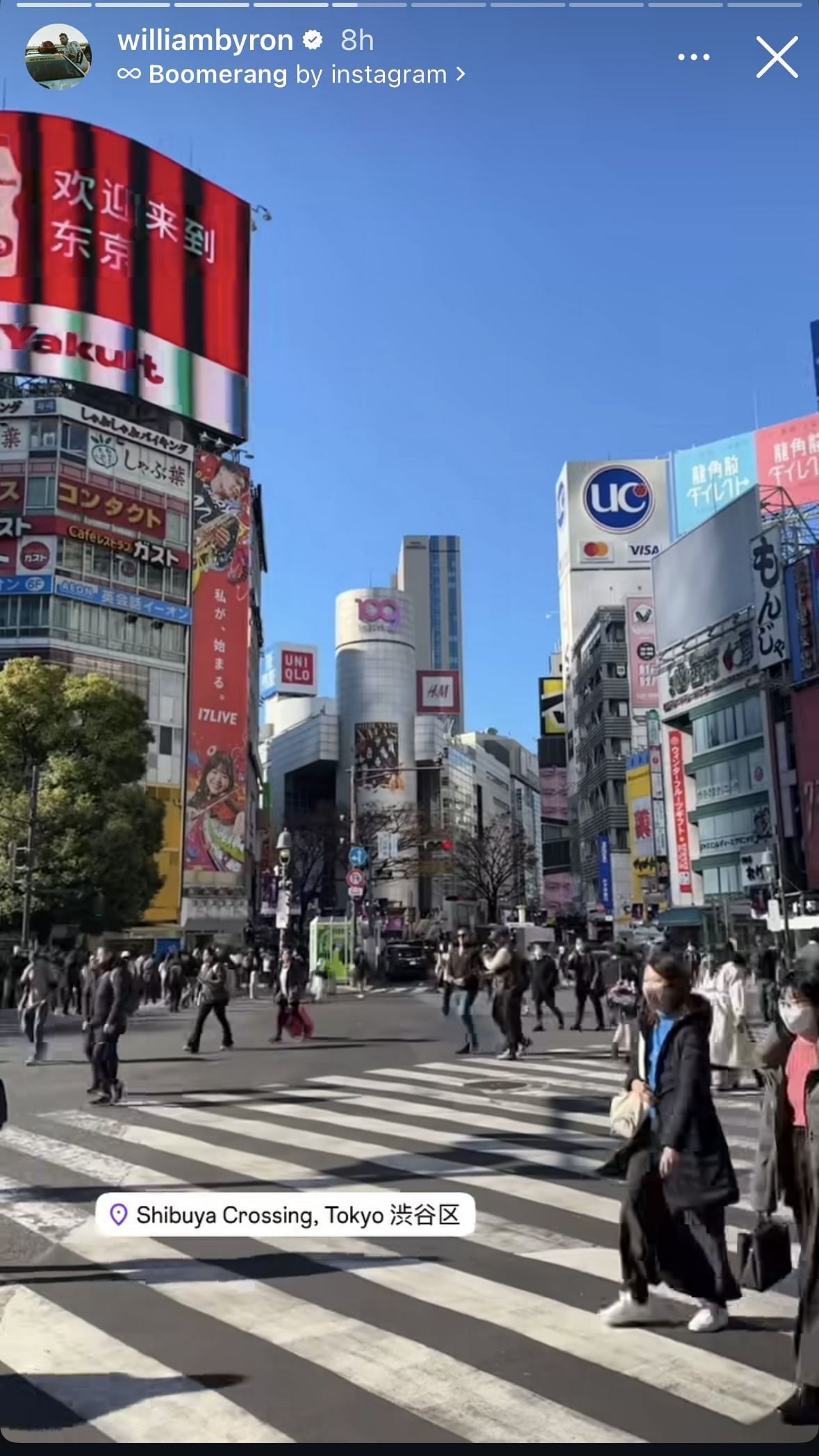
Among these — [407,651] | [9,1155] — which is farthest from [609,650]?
[9,1155]

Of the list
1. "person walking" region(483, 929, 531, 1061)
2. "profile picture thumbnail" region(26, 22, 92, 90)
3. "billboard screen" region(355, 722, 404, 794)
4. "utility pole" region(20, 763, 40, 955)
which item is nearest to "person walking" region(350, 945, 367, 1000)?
"utility pole" region(20, 763, 40, 955)

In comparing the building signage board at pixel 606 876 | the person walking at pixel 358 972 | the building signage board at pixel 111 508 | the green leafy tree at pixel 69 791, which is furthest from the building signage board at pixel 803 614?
the building signage board at pixel 606 876

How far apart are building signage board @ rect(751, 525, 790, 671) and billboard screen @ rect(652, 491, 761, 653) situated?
1.45 metres

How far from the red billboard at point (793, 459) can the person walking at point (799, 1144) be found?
48.0 m

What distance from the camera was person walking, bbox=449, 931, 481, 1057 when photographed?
14055 millimetres

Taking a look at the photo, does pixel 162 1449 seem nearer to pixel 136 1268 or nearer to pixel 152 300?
pixel 136 1268

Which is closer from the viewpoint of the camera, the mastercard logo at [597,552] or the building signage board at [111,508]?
the building signage board at [111,508]

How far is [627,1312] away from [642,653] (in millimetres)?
53608

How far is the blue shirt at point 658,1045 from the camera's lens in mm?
4219

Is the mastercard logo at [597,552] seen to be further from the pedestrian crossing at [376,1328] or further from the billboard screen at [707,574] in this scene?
the pedestrian crossing at [376,1328]

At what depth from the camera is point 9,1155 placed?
724 centimetres

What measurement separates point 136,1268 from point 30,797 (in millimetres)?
25570

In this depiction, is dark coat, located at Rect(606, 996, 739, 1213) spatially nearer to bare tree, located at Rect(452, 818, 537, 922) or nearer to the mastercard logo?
bare tree, located at Rect(452, 818, 537, 922)

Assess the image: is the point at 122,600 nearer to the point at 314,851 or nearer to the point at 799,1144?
the point at 314,851
